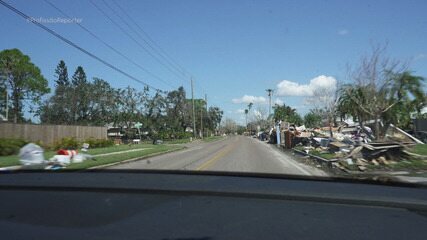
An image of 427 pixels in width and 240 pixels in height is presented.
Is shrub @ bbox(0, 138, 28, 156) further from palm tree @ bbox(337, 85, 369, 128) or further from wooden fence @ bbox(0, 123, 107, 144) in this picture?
→ palm tree @ bbox(337, 85, 369, 128)

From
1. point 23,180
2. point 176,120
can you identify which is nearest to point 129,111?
point 176,120

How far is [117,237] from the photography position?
2.05 metres

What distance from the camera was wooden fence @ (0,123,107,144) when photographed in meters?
33.4

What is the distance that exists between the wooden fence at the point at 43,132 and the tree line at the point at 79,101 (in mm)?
19366

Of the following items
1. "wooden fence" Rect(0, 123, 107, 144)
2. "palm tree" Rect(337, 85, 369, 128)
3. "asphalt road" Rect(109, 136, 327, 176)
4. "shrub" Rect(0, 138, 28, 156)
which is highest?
"palm tree" Rect(337, 85, 369, 128)

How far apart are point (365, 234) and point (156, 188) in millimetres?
1215

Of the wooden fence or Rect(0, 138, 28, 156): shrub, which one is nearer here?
Rect(0, 138, 28, 156): shrub

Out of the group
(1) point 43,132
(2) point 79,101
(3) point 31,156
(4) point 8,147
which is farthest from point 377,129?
(2) point 79,101

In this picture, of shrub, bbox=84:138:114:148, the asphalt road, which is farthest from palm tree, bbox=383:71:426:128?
shrub, bbox=84:138:114:148

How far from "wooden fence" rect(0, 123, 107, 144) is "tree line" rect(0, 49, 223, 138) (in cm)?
1937

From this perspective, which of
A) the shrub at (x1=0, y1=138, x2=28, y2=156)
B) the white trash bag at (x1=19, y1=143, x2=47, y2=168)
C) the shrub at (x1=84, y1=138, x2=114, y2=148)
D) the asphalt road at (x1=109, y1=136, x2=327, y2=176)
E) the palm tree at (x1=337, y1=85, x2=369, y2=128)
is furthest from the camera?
the shrub at (x1=84, y1=138, x2=114, y2=148)

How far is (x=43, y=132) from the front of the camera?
38438mm

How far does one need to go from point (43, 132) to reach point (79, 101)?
130ft

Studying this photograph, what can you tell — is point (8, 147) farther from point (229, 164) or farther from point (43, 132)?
point (229, 164)
